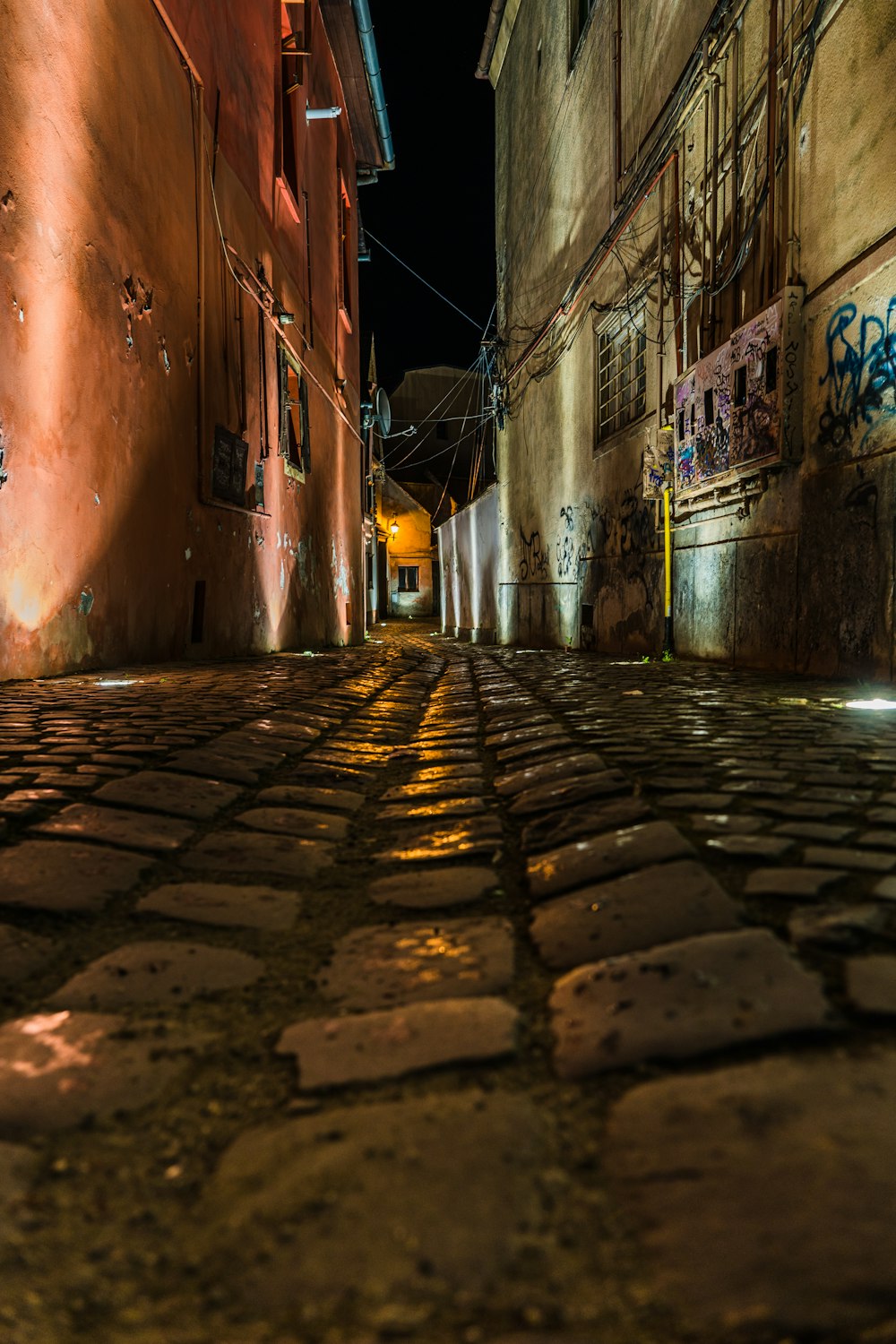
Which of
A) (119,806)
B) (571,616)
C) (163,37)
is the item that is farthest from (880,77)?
(571,616)

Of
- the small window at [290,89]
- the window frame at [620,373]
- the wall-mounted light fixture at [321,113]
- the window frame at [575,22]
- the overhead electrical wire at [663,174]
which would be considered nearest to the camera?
the overhead electrical wire at [663,174]

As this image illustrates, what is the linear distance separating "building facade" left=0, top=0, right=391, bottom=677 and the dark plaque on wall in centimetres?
3

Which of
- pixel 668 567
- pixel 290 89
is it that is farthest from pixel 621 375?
pixel 290 89

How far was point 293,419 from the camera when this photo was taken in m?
10.3

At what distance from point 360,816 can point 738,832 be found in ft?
3.23

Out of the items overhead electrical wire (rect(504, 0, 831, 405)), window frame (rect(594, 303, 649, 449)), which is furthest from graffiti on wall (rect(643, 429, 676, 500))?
overhead electrical wire (rect(504, 0, 831, 405))

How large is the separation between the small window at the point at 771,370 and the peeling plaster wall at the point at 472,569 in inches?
405

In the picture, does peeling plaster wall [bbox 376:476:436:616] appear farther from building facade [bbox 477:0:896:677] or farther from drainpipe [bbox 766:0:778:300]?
drainpipe [bbox 766:0:778:300]

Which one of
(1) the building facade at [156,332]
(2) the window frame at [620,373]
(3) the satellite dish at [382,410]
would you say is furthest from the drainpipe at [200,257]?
(3) the satellite dish at [382,410]

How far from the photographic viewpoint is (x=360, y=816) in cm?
218

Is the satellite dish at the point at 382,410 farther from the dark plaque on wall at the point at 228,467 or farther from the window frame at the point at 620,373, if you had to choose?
the dark plaque on wall at the point at 228,467

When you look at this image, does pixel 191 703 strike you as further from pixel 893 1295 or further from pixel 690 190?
pixel 690 190

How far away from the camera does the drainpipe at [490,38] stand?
1434 cm

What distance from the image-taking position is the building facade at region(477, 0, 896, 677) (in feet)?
16.3
